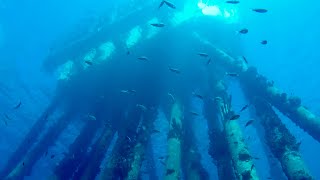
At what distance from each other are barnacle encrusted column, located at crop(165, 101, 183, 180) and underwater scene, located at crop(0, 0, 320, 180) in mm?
50

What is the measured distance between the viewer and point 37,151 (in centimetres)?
1627

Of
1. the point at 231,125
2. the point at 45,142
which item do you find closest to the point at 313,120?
the point at 231,125

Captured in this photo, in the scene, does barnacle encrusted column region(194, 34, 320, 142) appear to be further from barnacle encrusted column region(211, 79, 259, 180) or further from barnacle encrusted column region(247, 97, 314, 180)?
barnacle encrusted column region(211, 79, 259, 180)

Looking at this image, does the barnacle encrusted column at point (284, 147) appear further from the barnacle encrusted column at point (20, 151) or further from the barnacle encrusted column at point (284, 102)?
the barnacle encrusted column at point (20, 151)

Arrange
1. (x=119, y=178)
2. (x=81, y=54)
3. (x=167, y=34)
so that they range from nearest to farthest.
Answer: (x=119, y=178) < (x=167, y=34) < (x=81, y=54)

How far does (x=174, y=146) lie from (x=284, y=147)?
11.3 feet

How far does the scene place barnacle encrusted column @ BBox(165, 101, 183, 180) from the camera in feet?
30.4

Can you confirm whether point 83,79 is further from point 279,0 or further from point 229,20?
point 279,0

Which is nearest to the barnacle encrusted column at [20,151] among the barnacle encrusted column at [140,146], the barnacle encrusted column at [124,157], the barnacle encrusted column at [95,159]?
the barnacle encrusted column at [95,159]

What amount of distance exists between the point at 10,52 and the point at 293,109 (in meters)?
19.9

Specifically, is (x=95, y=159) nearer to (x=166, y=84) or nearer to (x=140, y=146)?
(x=140, y=146)

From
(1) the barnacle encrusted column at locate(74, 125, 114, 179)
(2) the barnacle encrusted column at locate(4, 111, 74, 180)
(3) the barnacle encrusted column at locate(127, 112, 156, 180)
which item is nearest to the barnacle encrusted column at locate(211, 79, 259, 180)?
(3) the barnacle encrusted column at locate(127, 112, 156, 180)

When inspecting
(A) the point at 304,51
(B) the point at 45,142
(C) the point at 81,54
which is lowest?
(B) the point at 45,142

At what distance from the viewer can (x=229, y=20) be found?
18500 millimetres
